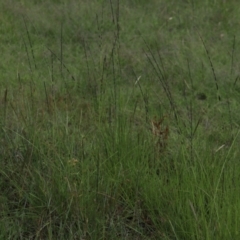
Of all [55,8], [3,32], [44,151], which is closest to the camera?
[44,151]

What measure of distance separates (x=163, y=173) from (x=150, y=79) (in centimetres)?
172

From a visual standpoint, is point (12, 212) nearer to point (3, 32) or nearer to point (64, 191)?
point (64, 191)

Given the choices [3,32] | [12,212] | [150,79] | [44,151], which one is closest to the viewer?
[12,212]

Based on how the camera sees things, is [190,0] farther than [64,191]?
Yes

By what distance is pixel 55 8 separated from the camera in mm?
5848

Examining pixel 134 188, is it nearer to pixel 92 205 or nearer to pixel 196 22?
pixel 92 205

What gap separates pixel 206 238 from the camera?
2354mm

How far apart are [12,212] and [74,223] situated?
12.7 inches

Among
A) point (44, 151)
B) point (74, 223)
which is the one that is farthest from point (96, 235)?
point (44, 151)

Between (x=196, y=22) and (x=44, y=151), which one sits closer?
(x=44, y=151)

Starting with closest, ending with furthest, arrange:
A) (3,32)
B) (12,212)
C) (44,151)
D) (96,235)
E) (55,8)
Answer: (96,235) < (12,212) < (44,151) < (3,32) < (55,8)

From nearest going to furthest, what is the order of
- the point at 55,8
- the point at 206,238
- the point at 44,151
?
the point at 206,238 → the point at 44,151 → the point at 55,8

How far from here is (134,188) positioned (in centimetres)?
284

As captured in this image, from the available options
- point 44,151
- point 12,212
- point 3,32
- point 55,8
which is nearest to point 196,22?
point 55,8
